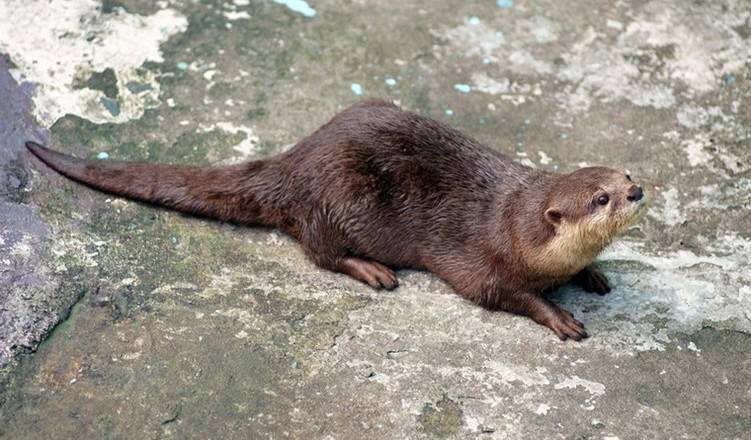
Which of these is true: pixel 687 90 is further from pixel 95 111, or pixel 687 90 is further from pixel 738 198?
pixel 95 111

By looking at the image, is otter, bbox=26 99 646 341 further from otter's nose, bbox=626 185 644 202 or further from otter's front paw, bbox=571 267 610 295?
otter's nose, bbox=626 185 644 202

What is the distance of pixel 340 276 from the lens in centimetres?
306

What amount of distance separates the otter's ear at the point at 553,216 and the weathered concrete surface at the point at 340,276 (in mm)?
296

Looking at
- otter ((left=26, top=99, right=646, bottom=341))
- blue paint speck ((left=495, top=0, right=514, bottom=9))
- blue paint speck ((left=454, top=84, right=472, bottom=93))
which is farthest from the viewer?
blue paint speck ((left=495, top=0, right=514, bottom=9))

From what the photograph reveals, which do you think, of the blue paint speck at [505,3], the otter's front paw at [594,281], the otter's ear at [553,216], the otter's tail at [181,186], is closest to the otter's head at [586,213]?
the otter's ear at [553,216]

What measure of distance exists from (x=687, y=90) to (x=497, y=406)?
1.74m

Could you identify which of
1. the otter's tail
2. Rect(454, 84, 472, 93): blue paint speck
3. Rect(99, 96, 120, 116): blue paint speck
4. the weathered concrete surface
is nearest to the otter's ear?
the weathered concrete surface

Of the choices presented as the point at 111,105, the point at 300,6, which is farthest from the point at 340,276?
the point at 300,6

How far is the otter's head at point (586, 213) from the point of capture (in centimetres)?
277

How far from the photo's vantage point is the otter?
9.78ft

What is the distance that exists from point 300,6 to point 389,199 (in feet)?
3.91

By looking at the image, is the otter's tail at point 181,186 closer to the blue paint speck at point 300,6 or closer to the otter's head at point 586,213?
the otter's head at point 586,213

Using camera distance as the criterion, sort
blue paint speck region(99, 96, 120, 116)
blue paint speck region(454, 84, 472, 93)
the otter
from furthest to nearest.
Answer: blue paint speck region(454, 84, 472, 93) → blue paint speck region(99, 96, 120, 116) → the otter

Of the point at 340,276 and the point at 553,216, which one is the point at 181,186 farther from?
the point at 553,216
